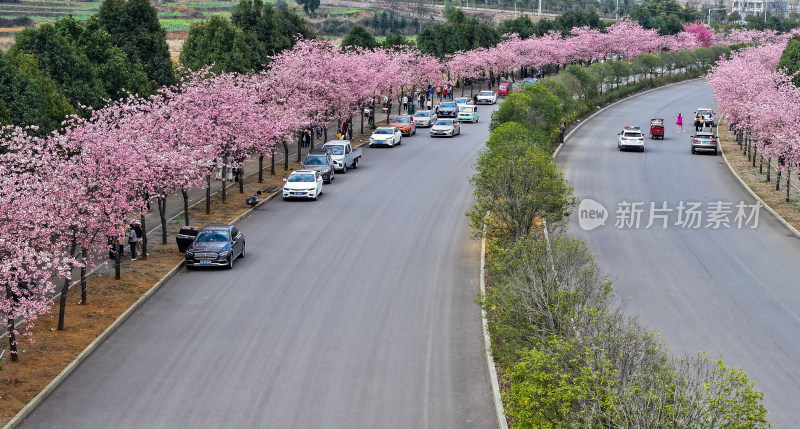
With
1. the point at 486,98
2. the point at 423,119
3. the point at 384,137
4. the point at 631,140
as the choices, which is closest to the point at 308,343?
the point at 384,137

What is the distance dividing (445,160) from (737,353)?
38641 millimetres

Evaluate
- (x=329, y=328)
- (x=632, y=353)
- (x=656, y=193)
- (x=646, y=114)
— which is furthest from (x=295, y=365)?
(x=646, y=114)

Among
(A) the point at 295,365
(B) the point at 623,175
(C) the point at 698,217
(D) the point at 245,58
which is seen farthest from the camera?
(D) the point at 245,58

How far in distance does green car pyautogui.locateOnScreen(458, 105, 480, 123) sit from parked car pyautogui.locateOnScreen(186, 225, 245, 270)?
5235 cm

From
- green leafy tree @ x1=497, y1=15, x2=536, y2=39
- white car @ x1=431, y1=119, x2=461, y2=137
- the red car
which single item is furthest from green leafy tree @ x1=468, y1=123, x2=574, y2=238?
green leafy tree @ x1=497, y1=15, x2=536, y2=39

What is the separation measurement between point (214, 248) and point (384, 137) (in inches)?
1402

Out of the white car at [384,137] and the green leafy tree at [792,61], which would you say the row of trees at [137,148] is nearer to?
the white car at [384,137]

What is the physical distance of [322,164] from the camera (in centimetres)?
5497

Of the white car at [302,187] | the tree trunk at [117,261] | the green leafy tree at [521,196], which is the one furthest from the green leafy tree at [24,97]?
the green leafy tree at [521,196]

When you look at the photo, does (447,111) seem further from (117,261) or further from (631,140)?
(117,261)

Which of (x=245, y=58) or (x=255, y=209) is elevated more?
(x=245, y=58)

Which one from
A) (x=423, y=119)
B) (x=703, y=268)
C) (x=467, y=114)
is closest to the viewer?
(x=703, y=268)

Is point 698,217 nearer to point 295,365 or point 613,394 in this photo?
point 295,365

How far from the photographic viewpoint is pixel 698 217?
1810 inches
